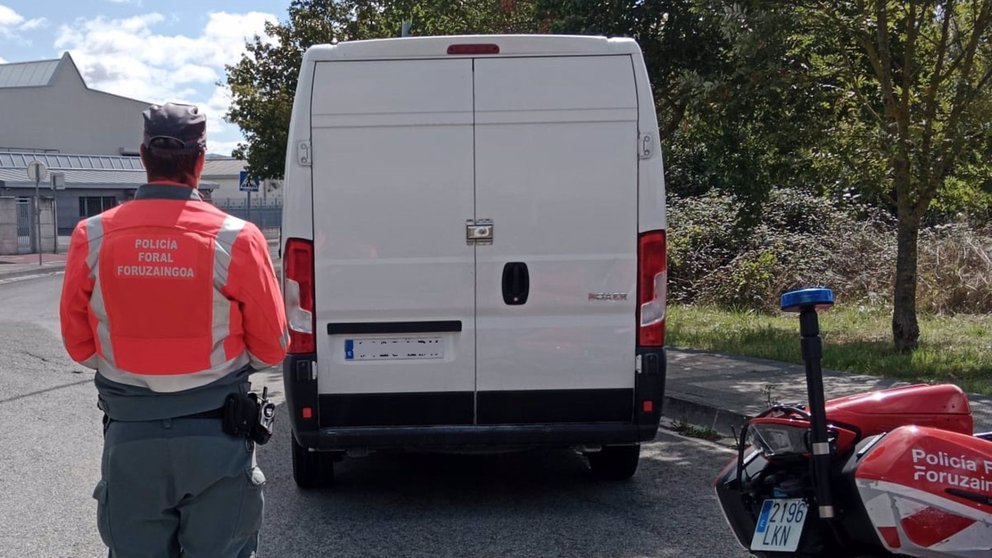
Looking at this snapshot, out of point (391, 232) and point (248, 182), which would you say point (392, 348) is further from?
point (248, 182)

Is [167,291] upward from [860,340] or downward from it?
upward

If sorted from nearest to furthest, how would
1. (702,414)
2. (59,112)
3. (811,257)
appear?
(702,414) → (811,257) → (59,112)

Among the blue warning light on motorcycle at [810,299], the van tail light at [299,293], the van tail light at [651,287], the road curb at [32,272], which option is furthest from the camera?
the road curb at [32,272]

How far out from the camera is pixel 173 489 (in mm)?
3150

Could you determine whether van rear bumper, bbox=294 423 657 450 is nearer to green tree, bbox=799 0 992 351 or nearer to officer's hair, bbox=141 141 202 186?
officer's hair, bbox=141 141 202 186

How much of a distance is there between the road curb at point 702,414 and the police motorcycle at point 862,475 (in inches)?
164

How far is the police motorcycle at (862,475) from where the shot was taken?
3.40m

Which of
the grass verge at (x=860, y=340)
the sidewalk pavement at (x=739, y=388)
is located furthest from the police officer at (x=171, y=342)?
the grass verge at (x=860, y=340)

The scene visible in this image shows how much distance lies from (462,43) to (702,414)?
13.7 feet

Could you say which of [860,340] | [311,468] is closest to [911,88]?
[860,340]

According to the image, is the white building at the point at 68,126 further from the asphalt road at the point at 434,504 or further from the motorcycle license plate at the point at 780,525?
the motorcycle license plate at the point at 780,525

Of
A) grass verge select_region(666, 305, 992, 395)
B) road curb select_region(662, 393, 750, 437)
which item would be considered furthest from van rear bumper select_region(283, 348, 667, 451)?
grass verge select_region(666, 305, 992, 395)

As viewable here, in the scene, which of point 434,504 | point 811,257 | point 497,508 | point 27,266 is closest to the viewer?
point 497,508

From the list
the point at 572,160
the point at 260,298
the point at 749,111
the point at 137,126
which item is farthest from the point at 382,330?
the point at 137,126
